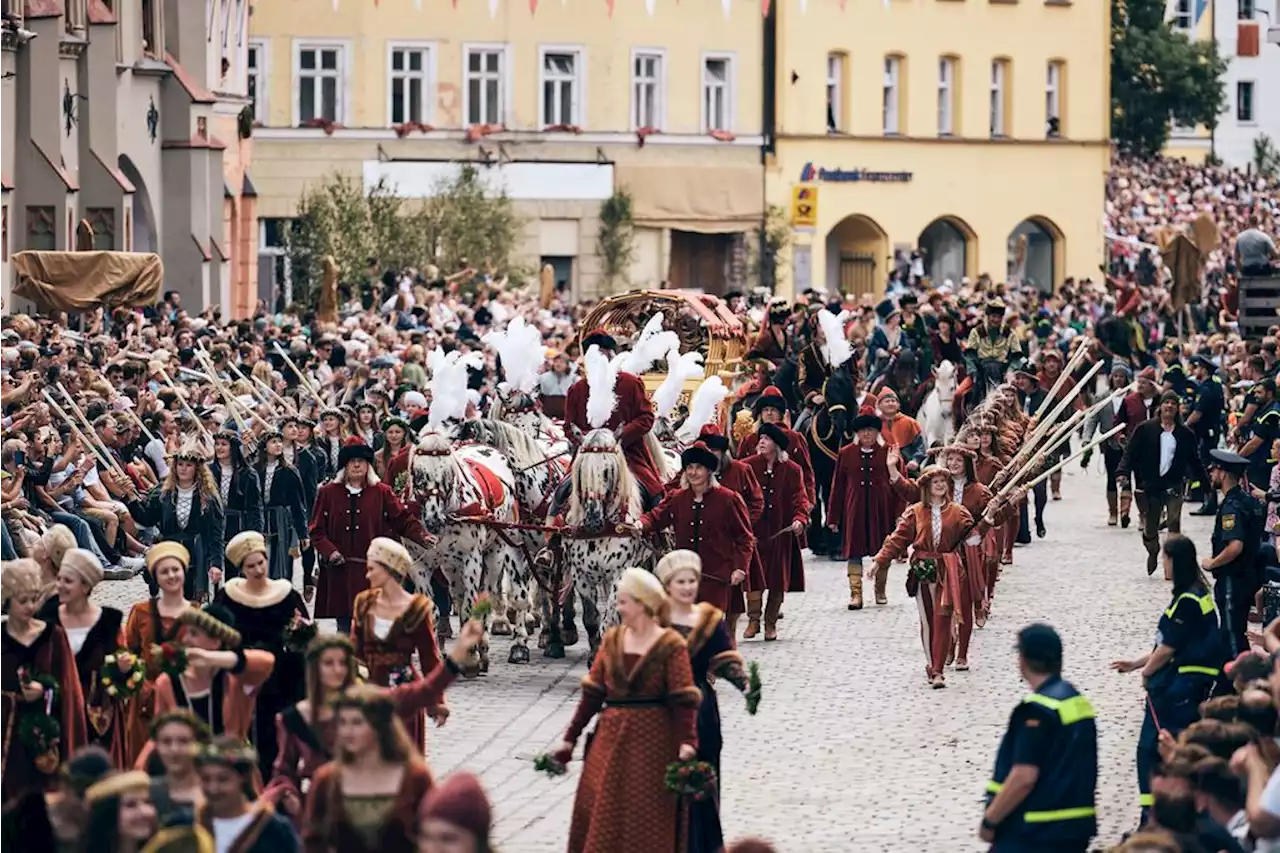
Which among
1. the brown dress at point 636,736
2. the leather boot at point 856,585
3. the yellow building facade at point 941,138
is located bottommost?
the leather boot at point 856,585

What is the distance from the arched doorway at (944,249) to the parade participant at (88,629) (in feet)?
185

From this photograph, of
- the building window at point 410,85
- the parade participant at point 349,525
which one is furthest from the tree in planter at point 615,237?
the parade participant at point 349,525

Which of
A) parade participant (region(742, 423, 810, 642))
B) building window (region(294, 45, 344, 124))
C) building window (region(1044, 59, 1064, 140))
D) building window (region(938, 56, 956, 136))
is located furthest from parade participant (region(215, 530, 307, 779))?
building window (region(1044, 59, 1064, 140))

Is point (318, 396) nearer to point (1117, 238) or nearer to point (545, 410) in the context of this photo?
point (545, 410)

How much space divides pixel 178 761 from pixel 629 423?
34.4 ft

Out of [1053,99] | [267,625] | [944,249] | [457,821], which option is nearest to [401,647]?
[267,625]

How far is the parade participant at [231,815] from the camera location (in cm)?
1047

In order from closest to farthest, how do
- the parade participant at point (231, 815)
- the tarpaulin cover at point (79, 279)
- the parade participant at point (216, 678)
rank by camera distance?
the parade participant at point (231, 815), the parade participant at point (216, 678), the tarpaulin cover at point (79, 279)

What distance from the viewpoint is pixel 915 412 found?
32.6 m

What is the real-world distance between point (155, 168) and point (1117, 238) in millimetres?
28283

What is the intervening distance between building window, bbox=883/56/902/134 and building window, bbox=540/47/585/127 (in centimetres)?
745

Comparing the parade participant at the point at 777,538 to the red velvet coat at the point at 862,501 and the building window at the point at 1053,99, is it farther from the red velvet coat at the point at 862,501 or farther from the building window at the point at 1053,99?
the building window at the point at 1053,99

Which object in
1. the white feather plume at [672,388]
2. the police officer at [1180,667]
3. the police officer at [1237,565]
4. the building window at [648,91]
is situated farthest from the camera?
the building window at [648,91]

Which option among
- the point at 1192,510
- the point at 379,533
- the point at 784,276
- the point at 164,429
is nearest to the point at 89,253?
the point at 164,429
